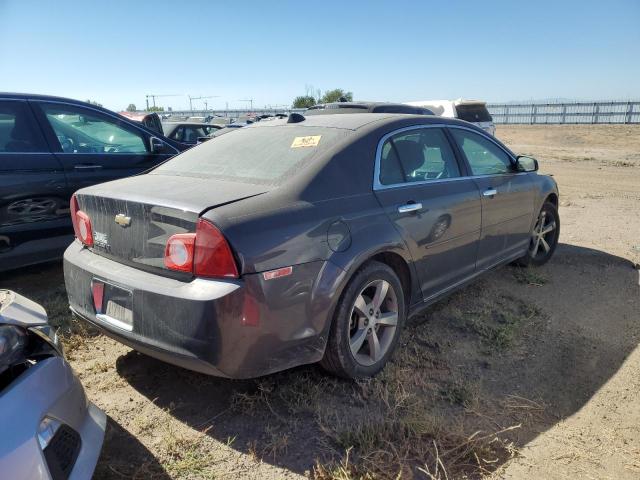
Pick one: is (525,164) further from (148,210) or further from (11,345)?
(11,345)

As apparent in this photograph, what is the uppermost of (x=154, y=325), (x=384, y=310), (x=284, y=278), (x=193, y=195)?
(x=193, y=195)

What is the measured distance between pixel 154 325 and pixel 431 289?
190 centimetres

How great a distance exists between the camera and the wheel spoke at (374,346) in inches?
120

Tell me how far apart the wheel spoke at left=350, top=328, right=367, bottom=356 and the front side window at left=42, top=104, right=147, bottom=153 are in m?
3.30

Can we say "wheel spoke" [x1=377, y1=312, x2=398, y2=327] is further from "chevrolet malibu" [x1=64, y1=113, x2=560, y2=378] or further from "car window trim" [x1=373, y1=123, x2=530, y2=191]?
"car window trim" [x1=373, y1=123, x2=530, y2=191]

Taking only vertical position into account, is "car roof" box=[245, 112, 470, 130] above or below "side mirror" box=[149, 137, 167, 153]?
above

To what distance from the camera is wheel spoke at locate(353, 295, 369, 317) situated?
9.64 ft

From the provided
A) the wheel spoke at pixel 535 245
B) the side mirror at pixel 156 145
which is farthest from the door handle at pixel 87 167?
the wheel spoke at pixel 535 245

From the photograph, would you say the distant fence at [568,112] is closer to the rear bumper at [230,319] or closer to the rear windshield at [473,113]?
the rear windshield at [473,113]

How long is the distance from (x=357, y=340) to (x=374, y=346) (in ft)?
0.50

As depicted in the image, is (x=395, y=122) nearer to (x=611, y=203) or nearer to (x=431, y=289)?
(x=431, y=289)

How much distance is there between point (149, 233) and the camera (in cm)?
260

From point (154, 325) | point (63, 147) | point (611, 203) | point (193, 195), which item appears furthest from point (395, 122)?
point (611, 203)

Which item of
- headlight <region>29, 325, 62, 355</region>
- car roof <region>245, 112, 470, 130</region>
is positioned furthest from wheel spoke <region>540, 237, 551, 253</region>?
headlight <region>29, 325, 62, 355</region>
